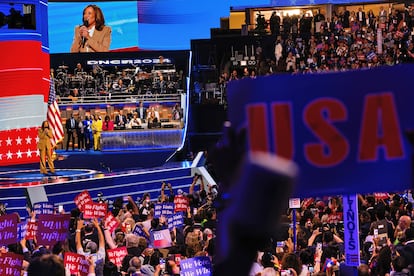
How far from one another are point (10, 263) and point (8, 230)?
2258mm

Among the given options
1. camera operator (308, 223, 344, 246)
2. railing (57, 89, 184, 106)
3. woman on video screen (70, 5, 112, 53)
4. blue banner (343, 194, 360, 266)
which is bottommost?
camera operator (308, 223, 344, 246)

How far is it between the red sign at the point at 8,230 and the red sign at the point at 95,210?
248 centimetres

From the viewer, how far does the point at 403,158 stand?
3582 millimetres

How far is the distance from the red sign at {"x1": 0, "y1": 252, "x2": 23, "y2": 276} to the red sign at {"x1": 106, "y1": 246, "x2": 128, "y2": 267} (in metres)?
1.34

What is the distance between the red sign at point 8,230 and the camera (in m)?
10.6

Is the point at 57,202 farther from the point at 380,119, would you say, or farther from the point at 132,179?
the point at 380,119

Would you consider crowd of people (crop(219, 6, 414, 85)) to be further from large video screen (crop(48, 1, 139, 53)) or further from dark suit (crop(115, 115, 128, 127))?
large video screen (crop(48, 1, 139, 53))

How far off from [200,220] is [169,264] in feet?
17.4

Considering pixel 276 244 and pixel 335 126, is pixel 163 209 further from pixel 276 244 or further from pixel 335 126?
pixel 335 126

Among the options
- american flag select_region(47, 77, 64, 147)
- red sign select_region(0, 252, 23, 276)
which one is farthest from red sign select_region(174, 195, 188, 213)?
american flag select_region(47, 77, 64, 147)

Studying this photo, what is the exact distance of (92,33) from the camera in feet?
139

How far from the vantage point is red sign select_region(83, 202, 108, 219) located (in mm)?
13086

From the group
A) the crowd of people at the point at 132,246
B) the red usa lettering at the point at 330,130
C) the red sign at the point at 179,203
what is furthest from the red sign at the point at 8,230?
the red usa lettering at the point at 330,130

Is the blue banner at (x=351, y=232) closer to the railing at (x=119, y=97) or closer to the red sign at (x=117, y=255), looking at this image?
the red sign at (x=117, y=255)
